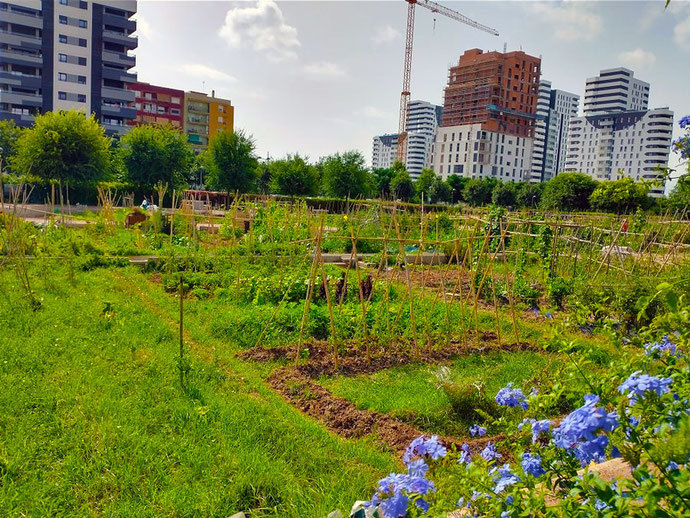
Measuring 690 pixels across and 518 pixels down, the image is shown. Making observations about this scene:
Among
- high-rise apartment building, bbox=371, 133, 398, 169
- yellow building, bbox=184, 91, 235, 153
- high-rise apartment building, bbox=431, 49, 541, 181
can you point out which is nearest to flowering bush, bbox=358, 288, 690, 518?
yellow building, bbox=184, 91, 235, 153

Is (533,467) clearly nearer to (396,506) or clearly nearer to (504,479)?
(504,479)

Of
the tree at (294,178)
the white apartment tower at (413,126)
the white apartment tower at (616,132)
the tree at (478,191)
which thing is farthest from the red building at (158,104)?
the white apartment tower at (413,126)

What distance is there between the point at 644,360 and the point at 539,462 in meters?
0.48

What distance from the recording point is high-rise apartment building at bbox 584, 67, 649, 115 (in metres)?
126

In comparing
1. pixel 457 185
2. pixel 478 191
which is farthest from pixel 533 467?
pixel 457 185

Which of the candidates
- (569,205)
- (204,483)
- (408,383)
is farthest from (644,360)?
(569,205)

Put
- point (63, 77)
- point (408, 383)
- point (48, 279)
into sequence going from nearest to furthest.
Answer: point (408, 383)
point (48, 279)
point (63, 77)

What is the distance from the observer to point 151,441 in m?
3.37

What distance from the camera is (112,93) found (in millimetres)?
50625

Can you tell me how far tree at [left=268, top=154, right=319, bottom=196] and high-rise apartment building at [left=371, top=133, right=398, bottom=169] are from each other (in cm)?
11219

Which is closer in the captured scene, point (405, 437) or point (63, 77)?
point (405, 437)

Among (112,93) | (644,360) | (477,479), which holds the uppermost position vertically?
(112,93)

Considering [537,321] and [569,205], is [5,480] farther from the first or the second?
[569,205]

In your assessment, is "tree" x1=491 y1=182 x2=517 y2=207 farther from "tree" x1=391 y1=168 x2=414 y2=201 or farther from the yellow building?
the yellow building
